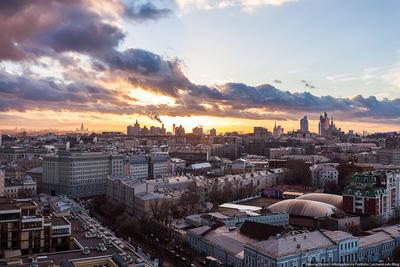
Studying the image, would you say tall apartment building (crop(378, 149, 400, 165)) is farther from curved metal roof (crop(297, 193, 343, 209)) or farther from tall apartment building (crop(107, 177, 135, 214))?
tall apartment building (crop(107, 177, 135, 214))

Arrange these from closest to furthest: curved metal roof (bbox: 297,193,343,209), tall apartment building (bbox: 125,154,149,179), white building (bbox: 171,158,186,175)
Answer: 1. curved metal roof (bbox: 297,193,343,209)
2. tall apartment building (bbox: 125,154,149,179)
3. white building (bbox: 171,158,186,175)

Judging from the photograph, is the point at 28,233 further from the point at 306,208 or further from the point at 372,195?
the point at 372,195

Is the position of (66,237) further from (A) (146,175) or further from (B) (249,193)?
(A) (146,175)

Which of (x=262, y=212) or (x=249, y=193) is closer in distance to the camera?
(x=262, y=212)

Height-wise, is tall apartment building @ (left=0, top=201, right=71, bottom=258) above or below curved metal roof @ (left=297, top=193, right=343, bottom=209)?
above

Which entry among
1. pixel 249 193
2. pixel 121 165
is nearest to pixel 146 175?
pixel 121 165

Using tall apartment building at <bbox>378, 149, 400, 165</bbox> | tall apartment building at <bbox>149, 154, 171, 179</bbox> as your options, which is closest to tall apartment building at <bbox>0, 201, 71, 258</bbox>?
tall apartment building at <bbox>149, 154, 171, 179</bbox>
